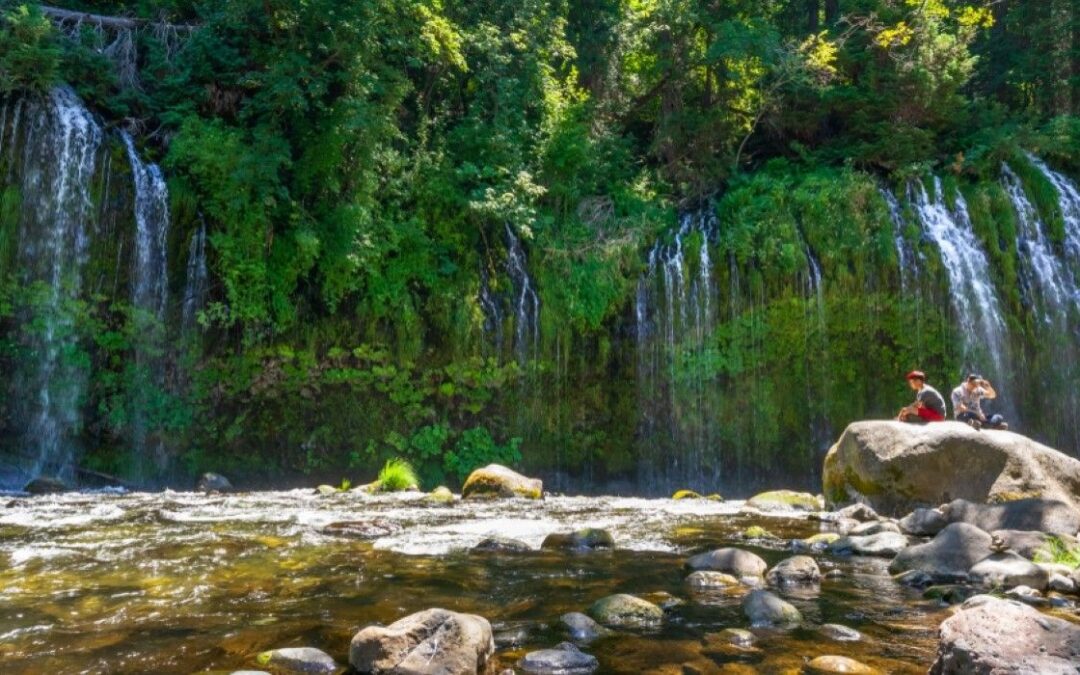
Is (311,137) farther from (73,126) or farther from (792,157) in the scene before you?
(792,157)

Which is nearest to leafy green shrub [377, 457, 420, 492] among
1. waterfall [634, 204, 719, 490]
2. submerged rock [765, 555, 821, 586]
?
waterfall [634, 204, 719, 490]

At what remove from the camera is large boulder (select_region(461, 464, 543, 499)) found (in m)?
12.3

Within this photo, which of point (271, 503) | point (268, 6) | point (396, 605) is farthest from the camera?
point (268, 6)

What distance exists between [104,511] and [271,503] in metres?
2.09

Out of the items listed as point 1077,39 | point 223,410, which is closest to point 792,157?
point 1077,39

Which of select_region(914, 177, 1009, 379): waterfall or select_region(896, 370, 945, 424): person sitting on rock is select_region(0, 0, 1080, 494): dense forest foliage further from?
select_region(896, 370, 945, 424): person sitting on rock

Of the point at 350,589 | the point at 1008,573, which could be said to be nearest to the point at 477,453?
the point at 350,589

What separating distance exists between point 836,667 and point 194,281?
13851 mm

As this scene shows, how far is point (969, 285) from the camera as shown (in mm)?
17047

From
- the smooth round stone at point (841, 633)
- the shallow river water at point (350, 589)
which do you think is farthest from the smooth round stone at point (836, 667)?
the smooth round stone at point (841, 633)

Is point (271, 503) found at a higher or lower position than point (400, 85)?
lower

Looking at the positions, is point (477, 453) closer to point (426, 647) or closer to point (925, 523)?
point (925, 523)

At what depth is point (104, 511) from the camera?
32.2ft

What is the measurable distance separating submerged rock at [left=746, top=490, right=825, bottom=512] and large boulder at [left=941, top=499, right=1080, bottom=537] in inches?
123
